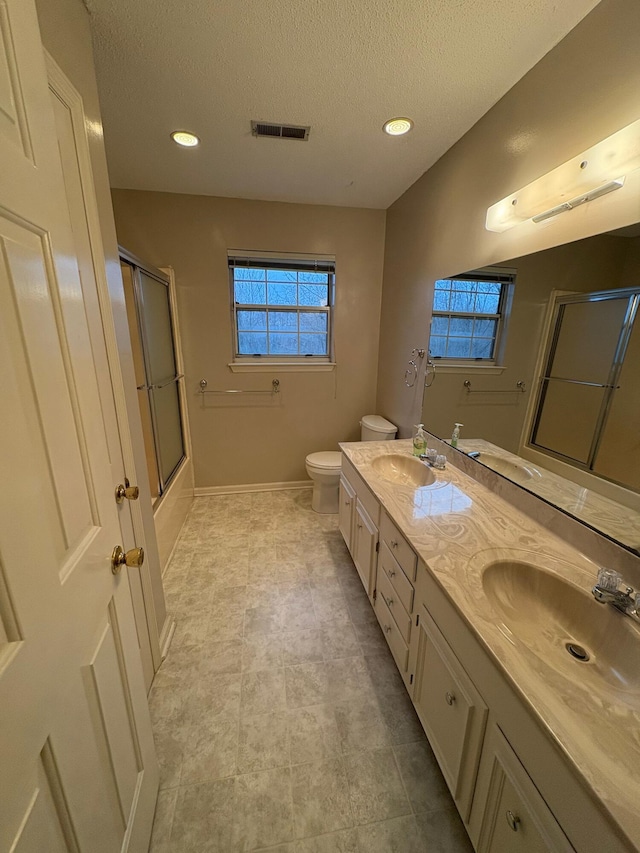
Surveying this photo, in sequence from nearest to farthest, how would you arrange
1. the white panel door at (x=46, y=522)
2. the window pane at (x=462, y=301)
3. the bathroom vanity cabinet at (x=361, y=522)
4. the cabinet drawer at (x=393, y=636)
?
the white panel door at (x=46, y=522) → the cabinet drawer at (x=393, y=636) → the bathroom vanity cabinet at (x=361, y=522) → the window pane at (x=462, y=301)

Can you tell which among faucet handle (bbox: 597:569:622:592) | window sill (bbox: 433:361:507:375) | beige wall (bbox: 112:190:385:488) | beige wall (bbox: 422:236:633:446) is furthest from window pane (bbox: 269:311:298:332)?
faucet handle (bbox: 597:569:622:592)

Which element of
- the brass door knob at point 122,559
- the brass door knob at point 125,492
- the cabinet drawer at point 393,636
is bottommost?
the cabinet drawer at point 393,636

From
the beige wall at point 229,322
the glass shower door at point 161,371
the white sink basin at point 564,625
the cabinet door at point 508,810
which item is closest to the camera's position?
the cabinet door at point 508,810

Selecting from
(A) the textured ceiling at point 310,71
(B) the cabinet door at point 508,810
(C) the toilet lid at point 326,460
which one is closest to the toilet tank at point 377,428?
(C) the toilet lid at point 326,460

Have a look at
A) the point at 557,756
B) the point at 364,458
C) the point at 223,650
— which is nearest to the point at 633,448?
the point at 557,756

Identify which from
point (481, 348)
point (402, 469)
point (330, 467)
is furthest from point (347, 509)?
point (481, 348)

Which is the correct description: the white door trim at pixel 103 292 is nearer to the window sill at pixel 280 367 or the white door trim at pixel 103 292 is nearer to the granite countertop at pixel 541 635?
the granite countertop at pixel 541 635

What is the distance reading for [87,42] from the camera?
1142 millimetres

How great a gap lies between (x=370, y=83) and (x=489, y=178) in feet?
2.19

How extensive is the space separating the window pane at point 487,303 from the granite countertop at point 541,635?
0.85 metres

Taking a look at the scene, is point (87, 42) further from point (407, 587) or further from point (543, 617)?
point (543, 617)

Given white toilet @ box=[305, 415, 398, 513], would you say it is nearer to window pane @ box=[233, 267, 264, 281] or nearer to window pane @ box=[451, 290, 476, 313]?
window pane @ box=[451, 290, 476, 313]

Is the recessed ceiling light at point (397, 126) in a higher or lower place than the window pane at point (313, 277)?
higher

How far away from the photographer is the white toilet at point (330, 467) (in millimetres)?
2689
